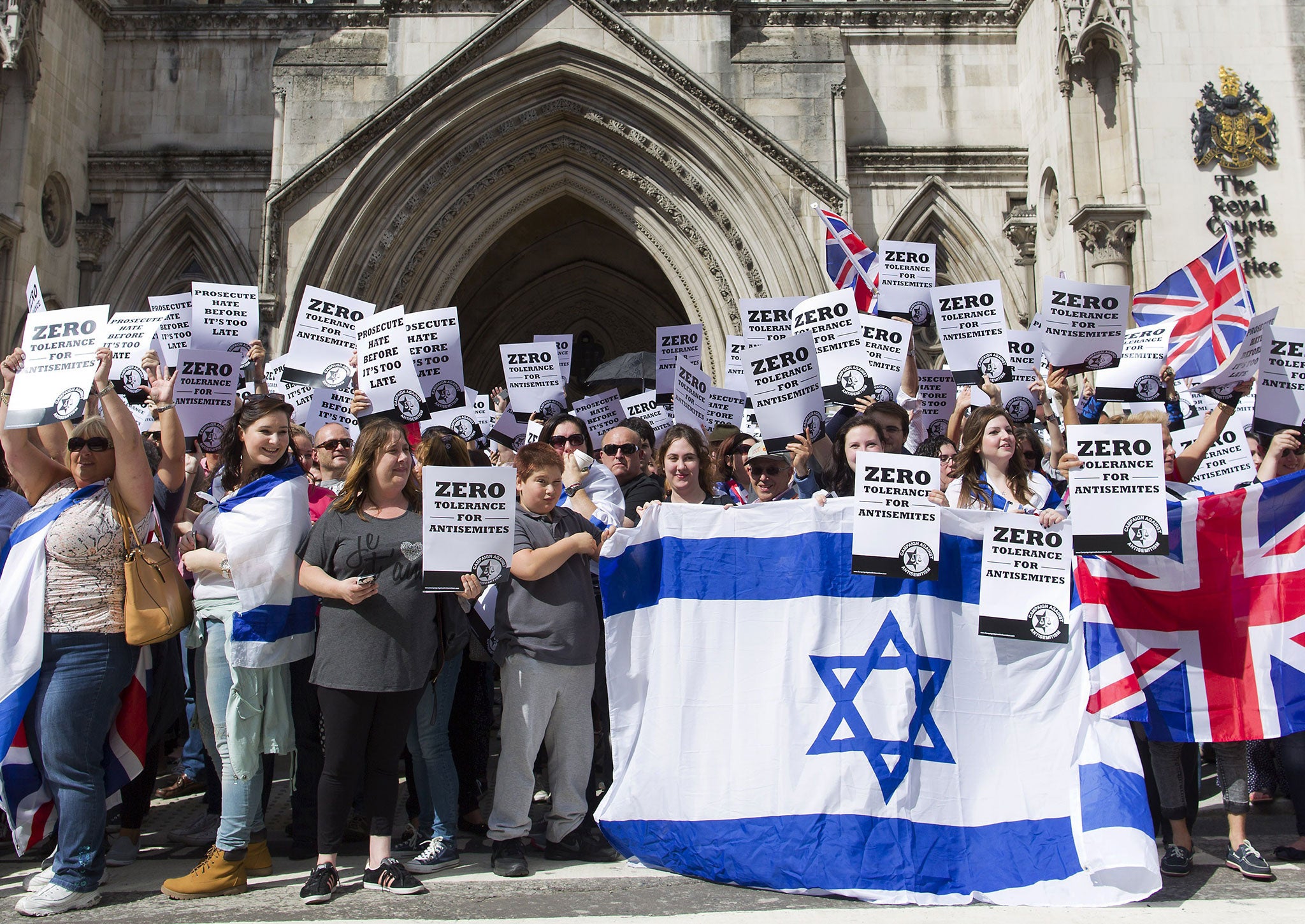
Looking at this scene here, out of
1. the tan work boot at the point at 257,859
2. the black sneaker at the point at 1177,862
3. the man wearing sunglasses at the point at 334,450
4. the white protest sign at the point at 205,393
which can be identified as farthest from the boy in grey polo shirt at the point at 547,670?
the white protest sign at the point at 205,393

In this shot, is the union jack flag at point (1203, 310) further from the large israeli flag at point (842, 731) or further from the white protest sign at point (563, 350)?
the white protest sign at point (563, 350)

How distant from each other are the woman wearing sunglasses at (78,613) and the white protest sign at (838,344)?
434 centimetres

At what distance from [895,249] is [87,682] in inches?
243

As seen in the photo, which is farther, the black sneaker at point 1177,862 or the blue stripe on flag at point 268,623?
the black sneaker at point 1177,862

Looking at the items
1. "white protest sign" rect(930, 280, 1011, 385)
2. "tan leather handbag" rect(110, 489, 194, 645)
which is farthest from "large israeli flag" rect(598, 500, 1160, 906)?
"white protest sign" rect(930, 280, 1011, 385)

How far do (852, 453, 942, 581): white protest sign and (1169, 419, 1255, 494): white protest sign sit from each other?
10.9ft

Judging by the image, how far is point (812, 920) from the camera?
4465 millimetres

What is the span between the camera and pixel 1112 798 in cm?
489

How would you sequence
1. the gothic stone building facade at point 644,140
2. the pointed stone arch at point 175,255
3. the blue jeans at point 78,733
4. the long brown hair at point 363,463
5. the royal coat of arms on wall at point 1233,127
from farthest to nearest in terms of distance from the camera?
1. the pointed stone arch at point 175,255
2. the gothic stone building facade at point 644,140
3. the royal coat of arms on wall at point 1233,127
4. the long brown hair at point 363,463
5. the blue jeans at point 78,733

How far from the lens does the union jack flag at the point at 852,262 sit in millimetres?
9898

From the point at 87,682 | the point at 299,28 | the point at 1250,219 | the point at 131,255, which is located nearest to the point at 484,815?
the point at 87,682

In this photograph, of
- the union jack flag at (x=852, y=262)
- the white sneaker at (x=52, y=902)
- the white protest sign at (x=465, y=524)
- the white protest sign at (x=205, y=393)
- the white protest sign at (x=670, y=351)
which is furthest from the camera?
the union jack flag at (x=852, y=262)

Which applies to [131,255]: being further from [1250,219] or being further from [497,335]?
[1250,219]

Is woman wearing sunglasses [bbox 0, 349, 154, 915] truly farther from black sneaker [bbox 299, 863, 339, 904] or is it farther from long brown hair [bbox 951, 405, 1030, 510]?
long brown hair [bbox 951, 405, 1030, 510]
